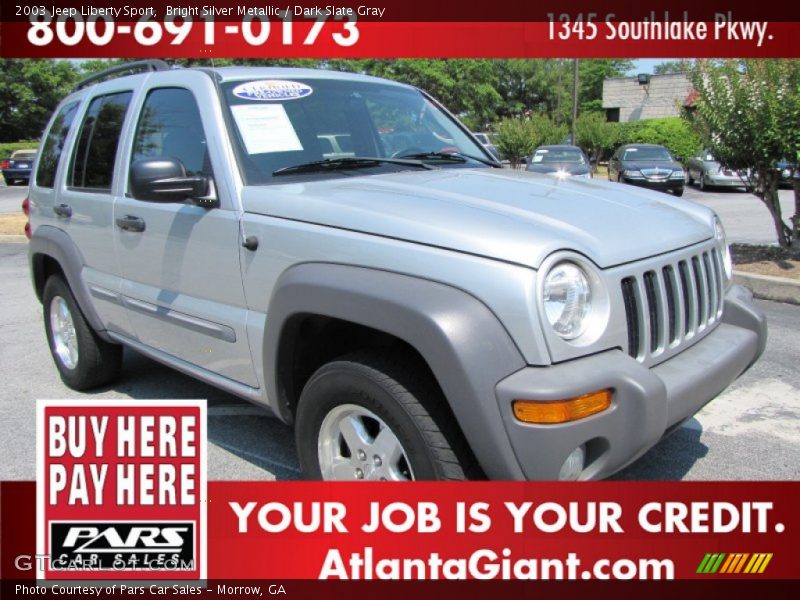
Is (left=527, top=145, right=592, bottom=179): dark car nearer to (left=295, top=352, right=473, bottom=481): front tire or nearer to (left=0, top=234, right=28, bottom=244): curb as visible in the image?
(left=0, top=234, right=28, bottom=244): curb

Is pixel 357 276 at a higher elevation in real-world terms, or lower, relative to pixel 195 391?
higher

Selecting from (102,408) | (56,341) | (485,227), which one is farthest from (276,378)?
(56,341)

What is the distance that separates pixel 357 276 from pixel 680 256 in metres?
1.28

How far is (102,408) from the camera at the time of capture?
3229 millimetres

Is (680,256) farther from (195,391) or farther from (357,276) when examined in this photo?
(195,391)

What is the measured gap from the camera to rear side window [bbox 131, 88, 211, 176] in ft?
11.1

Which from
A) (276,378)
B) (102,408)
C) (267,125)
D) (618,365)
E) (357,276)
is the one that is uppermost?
(267,125)

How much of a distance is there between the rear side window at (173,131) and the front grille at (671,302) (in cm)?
193

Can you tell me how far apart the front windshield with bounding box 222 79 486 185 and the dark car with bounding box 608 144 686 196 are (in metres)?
15.8

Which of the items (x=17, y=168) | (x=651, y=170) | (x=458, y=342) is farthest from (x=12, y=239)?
(x=17, y=168)

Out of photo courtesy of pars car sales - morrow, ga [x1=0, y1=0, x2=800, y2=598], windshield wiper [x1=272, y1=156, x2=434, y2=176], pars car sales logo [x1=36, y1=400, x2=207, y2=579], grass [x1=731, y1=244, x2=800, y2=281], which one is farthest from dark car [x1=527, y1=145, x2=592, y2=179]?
pars car sales logo [x1=36, y1=400, x2=207, y2=579]

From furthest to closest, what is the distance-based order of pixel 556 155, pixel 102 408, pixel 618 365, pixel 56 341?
1. pixel 556 155
2. pixel 56 341
3. pixel 102 408
4. pixel 618 365

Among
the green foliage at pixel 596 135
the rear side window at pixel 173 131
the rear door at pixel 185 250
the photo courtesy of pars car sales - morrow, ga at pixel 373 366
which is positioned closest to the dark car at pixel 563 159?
the photo courtesy of pars car sales - morrow, ga at pixel 373 366

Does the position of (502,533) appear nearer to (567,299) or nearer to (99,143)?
(567,299)
